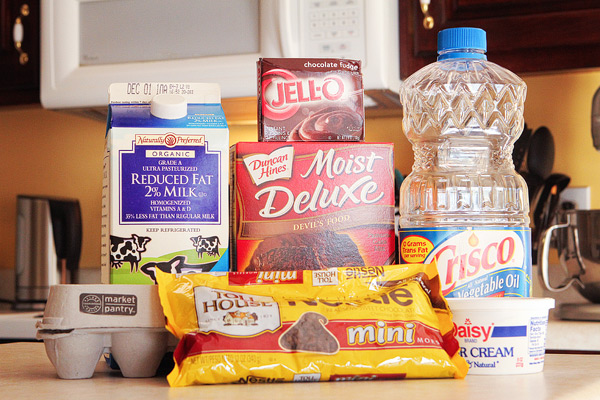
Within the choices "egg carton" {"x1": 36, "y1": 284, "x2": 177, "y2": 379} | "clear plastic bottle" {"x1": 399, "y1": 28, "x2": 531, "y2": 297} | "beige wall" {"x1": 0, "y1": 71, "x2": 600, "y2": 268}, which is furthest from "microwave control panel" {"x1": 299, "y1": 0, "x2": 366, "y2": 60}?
"egg carton" {"x1": 36, "y1": 284, "x2": 177, "y2": 379}

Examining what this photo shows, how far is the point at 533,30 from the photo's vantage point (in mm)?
1791

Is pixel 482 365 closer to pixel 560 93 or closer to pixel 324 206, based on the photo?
pixel 324 206

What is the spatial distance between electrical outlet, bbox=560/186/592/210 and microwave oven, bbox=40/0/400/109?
1.93 feet

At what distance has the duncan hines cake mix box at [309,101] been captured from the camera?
0.81 meters

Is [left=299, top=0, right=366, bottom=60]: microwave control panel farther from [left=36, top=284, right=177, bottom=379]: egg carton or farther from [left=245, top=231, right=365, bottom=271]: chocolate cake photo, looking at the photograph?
[left=36, top=284, right=177, bottom=379]: egg carton

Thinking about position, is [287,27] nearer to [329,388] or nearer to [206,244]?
[206,244]

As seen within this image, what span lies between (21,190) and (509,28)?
5.47ft

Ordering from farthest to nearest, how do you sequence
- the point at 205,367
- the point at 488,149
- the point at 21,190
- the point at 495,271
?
the point at 21,190 → the point at 488,149 → the point at 495,271 → the point at 205,367

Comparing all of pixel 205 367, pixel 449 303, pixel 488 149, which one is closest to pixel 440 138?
pixel 488 149

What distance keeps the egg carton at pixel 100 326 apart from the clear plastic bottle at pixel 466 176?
26 centimetres


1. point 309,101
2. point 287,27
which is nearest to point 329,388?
point 309,101

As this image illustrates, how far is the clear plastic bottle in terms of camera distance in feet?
2.48

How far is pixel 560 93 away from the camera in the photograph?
2070 mm

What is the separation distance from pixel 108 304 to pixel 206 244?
4.5 inches
